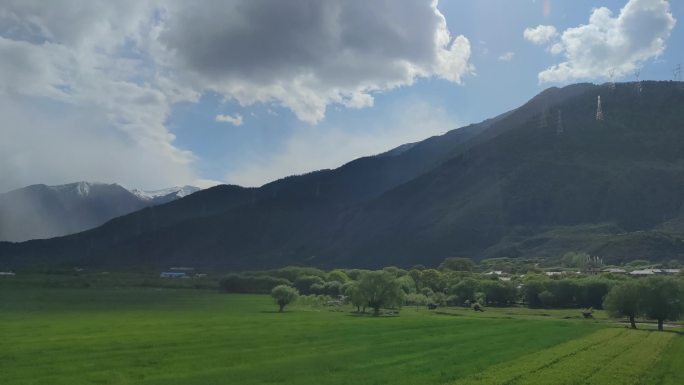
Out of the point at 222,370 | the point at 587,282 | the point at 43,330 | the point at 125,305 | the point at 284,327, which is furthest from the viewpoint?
the point at 587,282

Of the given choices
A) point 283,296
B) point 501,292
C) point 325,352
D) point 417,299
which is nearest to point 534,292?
point 501,292

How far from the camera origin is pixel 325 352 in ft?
195

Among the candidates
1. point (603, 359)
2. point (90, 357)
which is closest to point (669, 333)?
point (603, 359)

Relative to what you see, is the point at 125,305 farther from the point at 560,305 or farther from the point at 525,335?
the point at 560,305

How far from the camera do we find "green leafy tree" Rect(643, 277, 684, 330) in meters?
91.5

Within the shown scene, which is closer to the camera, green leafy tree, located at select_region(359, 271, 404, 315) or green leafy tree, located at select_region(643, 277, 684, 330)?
green leafy tree, located at select_region(643, 277, 684, 330)

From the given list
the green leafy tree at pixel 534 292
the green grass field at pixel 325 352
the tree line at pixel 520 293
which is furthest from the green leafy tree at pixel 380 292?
the green leafy tree at pixel 534 292

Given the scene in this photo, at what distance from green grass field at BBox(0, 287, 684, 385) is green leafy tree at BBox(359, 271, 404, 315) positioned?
34.7 metres

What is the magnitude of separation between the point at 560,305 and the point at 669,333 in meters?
72.7

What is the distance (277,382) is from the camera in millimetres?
41875

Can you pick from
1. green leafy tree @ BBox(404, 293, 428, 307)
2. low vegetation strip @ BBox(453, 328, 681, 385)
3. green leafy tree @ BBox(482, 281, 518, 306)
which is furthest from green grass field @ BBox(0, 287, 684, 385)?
green leafy tree @ BBox(482, 281, 518, 306)

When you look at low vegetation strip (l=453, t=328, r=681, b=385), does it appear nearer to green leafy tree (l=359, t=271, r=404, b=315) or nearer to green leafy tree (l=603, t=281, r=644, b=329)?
green leafy tree (l=603, t=281, r=644, b=329)

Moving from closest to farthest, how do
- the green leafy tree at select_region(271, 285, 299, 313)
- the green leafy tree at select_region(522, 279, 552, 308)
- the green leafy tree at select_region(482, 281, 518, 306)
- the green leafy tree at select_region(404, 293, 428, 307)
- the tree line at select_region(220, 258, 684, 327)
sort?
the tree line at select_region(220, 258, 684, 327)
the green leafy tree at select_region(271, 285, 299, 313)
the green leafy tree at select_region(522, 279, 552, 308)
the green leafy tree at select_region(404, 293, 428, 307)
the green leafy tree at select_region(482, 281, 518, 306)

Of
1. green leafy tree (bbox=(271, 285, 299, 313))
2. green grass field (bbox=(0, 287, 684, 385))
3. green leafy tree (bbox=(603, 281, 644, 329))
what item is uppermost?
green leafy tree (bbox=(603, 281, 644, 329))
